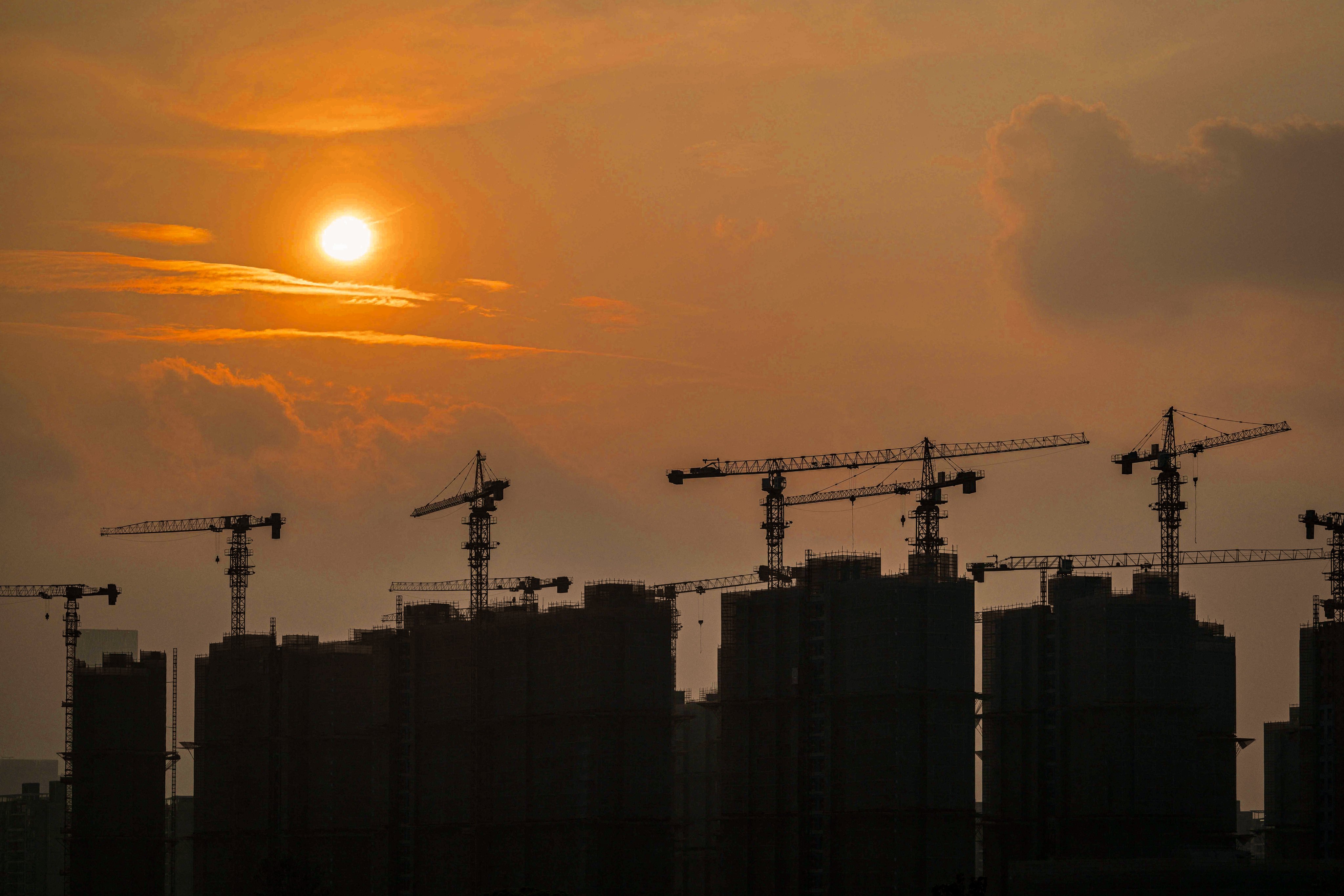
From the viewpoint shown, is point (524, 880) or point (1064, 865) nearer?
point (1064, 865)

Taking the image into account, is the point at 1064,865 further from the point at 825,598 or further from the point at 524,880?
the point at 524,880

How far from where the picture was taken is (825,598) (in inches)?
7456

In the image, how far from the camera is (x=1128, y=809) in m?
199

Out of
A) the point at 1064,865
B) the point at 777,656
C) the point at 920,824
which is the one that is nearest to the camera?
the point at 1064,865

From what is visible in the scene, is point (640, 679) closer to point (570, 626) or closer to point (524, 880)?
point (570, 626)

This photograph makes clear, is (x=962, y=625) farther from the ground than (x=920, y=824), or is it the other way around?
(x=962, y=625)

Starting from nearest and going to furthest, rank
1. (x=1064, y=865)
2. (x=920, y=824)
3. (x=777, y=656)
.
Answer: (x=1064, y=865) → (x=920, y=824) → (x=777, y=656)

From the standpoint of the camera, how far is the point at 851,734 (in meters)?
186

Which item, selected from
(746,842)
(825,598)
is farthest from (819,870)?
(825,598)

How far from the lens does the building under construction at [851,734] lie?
181750 mm

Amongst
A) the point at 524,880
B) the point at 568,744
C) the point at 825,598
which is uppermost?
the point at 825,598

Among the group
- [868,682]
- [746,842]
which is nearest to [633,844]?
[746,842]

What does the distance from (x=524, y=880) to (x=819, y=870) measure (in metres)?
30.3

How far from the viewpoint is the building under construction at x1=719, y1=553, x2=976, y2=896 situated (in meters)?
182
